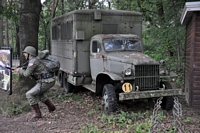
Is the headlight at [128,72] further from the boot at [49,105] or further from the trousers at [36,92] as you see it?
the boot at [49,105]

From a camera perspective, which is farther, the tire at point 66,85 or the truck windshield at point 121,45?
the tire at point 66,85

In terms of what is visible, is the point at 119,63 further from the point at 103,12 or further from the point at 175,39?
the point at 175,39

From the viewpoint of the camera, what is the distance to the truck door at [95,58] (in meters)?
8.40

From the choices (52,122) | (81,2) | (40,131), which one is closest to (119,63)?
(52,122)

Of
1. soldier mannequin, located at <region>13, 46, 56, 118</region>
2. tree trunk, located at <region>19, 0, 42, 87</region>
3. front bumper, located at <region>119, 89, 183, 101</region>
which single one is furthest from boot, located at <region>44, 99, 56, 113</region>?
tree trunk, located at <region>19, 0, 42, 87</region>

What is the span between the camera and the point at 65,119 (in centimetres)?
677

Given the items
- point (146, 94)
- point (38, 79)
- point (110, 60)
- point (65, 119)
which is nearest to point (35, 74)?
point (38, 79)

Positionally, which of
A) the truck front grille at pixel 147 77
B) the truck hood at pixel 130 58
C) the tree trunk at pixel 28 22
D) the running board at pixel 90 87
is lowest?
the running board at pixel 90 87

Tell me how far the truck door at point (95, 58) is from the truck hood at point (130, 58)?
20.3 inches

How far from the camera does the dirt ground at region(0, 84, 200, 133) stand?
593 cm

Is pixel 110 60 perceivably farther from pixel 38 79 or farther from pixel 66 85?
pixel 66 85

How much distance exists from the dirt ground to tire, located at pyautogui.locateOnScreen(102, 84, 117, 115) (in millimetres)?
339

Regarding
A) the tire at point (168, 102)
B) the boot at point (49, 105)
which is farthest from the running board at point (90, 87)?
the tire at point (168, 102)

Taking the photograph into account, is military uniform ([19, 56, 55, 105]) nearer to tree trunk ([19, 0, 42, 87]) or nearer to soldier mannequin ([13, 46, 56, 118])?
soldier mannequin ([13, 46, 56, 118])
